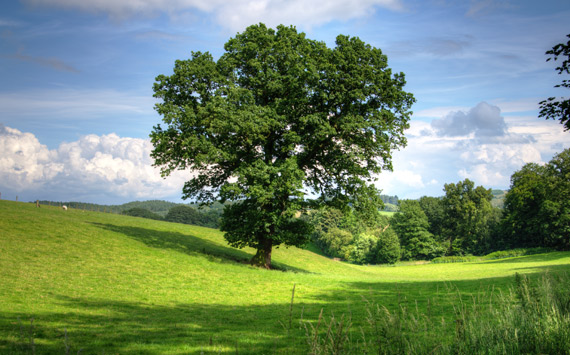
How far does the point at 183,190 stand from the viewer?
31.3 metres

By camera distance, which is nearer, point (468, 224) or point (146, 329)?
point (146, 329)

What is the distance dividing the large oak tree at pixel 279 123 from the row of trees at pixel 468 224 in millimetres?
46760

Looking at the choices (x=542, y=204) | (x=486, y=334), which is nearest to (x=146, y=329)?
(x=486, y=334)

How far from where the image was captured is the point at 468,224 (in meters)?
97.3

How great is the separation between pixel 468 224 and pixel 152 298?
9716cm

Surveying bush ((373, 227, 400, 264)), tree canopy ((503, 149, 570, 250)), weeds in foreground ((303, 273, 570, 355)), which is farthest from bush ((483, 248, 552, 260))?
weeds in foreground ((303, 273, 570, 355))

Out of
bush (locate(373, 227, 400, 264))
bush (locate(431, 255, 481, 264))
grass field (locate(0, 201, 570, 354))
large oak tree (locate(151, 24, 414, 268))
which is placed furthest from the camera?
bush (locate(373, 227, 400, 264))

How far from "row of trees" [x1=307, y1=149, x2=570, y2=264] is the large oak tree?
46760 millimetres

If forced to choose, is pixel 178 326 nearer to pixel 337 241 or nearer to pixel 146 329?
pixel 146 329

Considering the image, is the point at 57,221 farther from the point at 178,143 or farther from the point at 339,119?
the point at 339,119

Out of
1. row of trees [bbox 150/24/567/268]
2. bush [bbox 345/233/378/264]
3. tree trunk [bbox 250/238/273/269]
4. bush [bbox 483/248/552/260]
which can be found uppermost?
row of trees [bbox 150/24/567/268]

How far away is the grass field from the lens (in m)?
10.3

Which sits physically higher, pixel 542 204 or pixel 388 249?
pixel 542 204

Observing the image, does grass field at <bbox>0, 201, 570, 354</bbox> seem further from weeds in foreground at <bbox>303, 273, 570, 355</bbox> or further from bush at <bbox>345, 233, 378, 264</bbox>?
bush at <bbox>345, 233, 378, 264</bbox>
